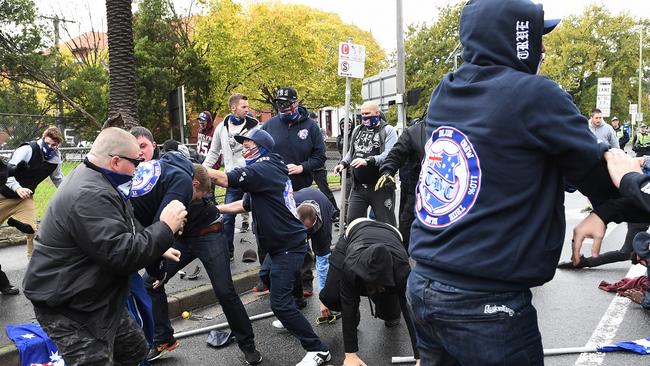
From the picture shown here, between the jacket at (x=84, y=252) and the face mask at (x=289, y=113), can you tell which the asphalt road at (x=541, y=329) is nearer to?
the jacket at (x=84, y=252)

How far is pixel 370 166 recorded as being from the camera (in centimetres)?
665

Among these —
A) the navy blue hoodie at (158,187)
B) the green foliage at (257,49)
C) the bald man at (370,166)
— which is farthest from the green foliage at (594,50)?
the navy blue hoodie at (158,187)

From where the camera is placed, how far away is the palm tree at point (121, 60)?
32.4ft

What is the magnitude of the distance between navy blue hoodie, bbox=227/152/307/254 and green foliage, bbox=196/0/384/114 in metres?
26.1

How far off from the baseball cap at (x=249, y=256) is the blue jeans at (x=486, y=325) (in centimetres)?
559

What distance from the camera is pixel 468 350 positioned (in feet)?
5.97

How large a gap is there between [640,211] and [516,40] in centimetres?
72

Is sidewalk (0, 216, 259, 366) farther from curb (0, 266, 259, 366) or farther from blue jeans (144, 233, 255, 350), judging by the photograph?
blue jeans (144, 233, 255, 350)

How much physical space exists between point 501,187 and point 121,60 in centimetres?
962

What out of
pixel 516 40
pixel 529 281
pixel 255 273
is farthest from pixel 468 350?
pixel 255 273

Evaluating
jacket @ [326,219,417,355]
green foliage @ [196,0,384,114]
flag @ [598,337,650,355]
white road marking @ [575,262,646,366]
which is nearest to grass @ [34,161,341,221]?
jacket @ [326,219,417,355]

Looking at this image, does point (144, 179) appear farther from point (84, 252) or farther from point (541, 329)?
point (541, 329)

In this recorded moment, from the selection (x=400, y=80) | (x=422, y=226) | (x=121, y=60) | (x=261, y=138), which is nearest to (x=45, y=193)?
(x=121, y=60)

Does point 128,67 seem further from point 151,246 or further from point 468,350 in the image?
point 468,350
